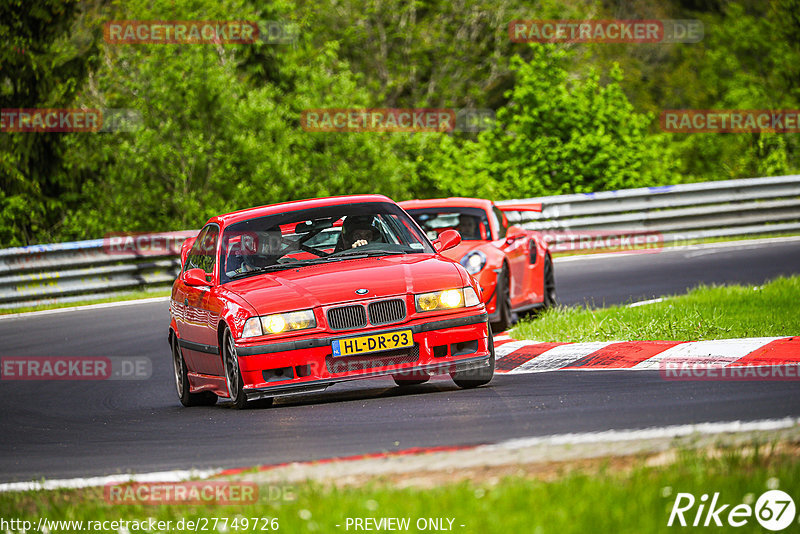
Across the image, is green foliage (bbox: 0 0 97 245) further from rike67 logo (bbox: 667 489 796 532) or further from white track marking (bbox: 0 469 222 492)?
rike67 logo (bbox: 667 489 796 532)

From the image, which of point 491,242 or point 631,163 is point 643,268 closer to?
point 491,242

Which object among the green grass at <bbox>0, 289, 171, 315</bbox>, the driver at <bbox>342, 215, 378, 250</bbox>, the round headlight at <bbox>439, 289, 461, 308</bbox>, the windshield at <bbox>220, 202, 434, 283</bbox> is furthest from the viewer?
the green grass at <bbox>0, 289, 171, 315</bbox>

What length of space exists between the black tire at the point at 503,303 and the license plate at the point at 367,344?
436 centimetres

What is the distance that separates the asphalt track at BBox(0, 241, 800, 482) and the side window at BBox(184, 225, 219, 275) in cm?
110

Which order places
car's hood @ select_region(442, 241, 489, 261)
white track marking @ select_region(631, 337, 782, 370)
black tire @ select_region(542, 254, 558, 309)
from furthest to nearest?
black tire @ select_region(542, 254, 558, 309), car's hood @ select_region(442, 241, 489, 261), white track marking @ select_region(631, 337, 782, 370)

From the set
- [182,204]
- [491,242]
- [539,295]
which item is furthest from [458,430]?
[182,204]

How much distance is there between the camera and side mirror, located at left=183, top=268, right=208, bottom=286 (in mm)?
9531

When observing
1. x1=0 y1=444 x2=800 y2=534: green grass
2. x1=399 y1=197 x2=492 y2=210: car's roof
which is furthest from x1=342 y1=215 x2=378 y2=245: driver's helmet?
x1=0 y1=444 x2=800 y2=534: green grass

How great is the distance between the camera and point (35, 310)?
18.5 metres

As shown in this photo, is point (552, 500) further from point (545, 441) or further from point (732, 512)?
point (545, 441)

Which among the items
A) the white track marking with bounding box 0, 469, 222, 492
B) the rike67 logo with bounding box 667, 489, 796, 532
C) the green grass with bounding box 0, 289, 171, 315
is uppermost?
the rike67 logo with bounding box 667, 489, 796, 532

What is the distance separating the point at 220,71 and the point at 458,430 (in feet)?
71.2

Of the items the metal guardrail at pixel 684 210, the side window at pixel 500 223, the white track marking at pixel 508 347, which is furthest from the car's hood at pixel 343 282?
the metal guardrail at pixel 684 210

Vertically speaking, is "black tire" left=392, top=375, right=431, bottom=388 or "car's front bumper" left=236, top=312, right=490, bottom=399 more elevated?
"car's front bumper" left=236, top=312, right=490, bottom=399
